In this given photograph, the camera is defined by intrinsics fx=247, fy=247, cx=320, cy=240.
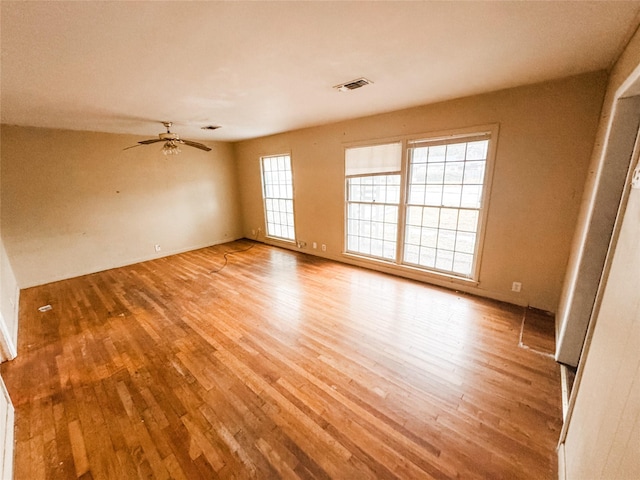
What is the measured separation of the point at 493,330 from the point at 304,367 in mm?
2063

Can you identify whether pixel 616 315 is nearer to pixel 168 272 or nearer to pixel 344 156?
pixel 344 156

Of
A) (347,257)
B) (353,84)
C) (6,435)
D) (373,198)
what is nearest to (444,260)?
(373,198)

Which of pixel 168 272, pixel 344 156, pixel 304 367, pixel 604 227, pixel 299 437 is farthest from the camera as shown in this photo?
pixel 168 272

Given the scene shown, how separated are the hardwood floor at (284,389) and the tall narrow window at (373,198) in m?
1.07

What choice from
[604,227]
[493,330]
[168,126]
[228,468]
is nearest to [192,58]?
[168,126]

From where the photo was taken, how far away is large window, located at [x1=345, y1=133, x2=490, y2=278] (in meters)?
3.26

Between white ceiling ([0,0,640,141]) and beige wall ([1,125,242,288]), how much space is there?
4.12 ft

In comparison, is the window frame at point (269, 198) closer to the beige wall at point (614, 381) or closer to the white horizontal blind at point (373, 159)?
the white horizontal blind at point (373, 159)

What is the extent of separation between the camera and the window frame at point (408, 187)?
9.89 ft

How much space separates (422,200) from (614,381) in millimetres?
2975

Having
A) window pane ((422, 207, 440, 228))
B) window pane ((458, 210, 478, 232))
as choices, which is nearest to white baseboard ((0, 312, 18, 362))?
window pane ((422, 207, 440, 228))

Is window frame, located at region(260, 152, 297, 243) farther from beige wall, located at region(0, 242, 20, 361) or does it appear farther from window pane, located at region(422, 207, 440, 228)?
beige wall, located at region(0, 242, 20, 361)

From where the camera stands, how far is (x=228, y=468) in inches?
57.6

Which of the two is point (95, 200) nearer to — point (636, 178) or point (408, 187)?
point (408, 187)
